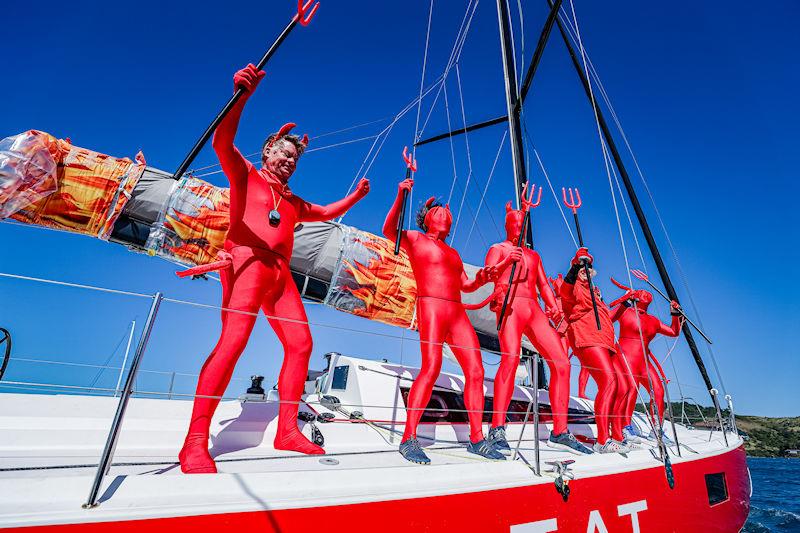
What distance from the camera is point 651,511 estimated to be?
2.95 meters

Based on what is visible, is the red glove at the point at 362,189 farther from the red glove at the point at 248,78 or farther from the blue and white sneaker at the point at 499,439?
the blue and white sneaker at the point at 499,439

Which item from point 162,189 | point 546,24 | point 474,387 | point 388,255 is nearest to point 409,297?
point 388,255

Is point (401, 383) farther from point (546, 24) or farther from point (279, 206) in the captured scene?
point (546, 24)

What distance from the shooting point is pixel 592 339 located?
4.39 m

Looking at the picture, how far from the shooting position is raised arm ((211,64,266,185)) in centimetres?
213

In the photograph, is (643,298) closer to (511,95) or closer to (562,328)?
(562,328)

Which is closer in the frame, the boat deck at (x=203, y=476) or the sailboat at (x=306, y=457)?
the boat deck at (x=203, y=476)

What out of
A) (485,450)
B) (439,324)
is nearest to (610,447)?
(485,450)

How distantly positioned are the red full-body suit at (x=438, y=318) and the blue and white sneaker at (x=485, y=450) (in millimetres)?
→ 56

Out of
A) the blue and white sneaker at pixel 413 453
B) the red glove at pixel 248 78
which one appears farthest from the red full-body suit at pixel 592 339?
the red glove at pixel 248 78

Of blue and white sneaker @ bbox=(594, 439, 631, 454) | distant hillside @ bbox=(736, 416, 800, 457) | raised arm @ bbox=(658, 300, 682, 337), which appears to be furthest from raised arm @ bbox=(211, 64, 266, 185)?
distant hillside @ bbox=(736, 416, 800, 457)

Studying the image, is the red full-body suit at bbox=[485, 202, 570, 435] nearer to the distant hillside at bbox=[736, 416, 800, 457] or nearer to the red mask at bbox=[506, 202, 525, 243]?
the red mask at bbox=[506, 202, 525, 243]

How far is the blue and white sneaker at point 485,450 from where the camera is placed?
2744 millimetres

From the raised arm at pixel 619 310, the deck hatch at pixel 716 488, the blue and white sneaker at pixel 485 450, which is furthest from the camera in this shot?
the raised arm at pixel 619 310
